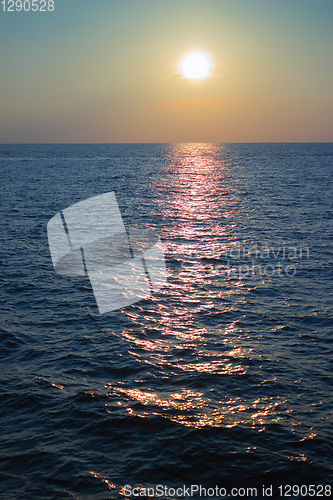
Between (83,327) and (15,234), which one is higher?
(15,234)

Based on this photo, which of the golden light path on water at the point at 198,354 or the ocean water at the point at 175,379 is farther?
the golden light path on water at the point at 198,354

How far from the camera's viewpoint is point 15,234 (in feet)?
139

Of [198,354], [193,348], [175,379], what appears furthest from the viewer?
[193,348]

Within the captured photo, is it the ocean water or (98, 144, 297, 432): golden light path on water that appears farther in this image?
(98, 144, 297, 432): golden light path on water

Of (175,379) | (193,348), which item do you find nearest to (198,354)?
(193,348)

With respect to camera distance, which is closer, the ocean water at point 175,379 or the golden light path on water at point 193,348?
the ocean water at point 175,379

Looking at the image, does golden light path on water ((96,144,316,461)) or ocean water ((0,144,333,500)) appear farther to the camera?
golden light path on water ((96,144,316,461))

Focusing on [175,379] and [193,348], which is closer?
[175,379]

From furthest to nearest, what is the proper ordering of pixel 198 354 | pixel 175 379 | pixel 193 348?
pixel 193 348 < pixel 198 354 < pixel 175 379

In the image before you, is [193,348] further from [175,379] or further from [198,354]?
[175,379]

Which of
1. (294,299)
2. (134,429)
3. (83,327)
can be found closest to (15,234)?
(83,327)

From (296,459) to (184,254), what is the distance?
24738 millimetres

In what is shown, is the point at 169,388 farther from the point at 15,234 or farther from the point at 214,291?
the point at 15,234

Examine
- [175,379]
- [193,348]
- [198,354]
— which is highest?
[193,348]
